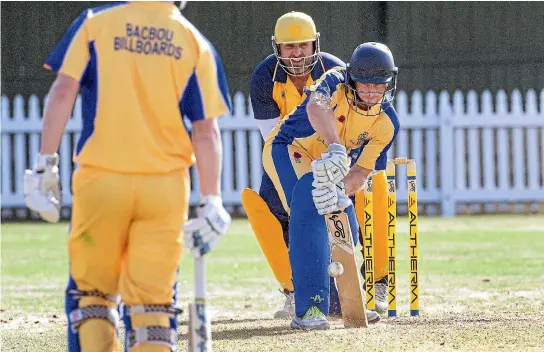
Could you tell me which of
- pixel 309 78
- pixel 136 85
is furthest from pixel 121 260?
pixel 309 78

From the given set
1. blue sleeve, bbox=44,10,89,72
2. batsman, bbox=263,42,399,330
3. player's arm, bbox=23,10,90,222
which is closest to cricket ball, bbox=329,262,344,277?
batsman, bbox=263,42,399,330

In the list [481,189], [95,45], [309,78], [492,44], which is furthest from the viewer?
Answer: [492,44]

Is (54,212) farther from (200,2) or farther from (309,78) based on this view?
(200,2)

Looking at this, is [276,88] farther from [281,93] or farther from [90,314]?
[90,314]

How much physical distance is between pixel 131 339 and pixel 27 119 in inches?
541

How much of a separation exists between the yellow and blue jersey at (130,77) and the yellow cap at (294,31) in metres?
3.12

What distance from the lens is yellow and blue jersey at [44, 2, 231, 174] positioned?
4.51 meters

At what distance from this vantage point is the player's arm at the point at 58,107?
14.9 feet

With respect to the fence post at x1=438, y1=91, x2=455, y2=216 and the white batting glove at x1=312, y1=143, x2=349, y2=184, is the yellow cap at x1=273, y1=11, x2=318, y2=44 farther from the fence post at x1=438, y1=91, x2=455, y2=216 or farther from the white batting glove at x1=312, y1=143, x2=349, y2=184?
the fence post at x1=438, y1=91, x2=455, y2=216

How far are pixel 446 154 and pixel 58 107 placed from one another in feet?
44.7

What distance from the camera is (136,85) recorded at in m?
4.53

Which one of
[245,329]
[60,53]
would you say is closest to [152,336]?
[60,53]

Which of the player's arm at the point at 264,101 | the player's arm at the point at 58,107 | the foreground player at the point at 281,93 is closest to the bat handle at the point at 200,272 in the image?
the player's arm at the point at 58,107

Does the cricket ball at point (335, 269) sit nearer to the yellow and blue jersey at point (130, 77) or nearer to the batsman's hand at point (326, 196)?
the batsman's hand at point (326, 196)
